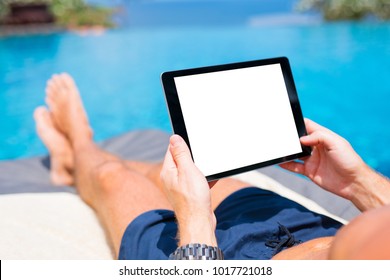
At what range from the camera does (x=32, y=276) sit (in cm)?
94

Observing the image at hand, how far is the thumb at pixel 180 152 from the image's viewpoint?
3.54 feet

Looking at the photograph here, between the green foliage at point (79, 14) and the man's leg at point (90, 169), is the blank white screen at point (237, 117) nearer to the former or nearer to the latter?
the man's leg at point (90, 169)

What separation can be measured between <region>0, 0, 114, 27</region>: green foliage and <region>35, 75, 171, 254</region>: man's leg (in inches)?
406

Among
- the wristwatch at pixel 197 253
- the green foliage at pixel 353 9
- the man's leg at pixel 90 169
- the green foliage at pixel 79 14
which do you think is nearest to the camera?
the wristwatch at pixel 197 253

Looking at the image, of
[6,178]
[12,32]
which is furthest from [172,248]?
[12,32]

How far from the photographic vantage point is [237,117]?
1.27 metres

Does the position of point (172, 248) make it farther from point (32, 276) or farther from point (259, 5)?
point (259, 5)

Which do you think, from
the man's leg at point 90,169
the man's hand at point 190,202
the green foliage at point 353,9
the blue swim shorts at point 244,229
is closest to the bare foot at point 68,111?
the man's leg at point 90,169

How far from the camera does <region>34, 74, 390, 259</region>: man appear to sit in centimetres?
105

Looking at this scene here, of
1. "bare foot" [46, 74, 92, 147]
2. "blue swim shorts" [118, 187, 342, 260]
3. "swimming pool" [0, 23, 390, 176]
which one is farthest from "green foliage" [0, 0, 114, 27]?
"blue swim shorts" [118, 187, 342, 260]

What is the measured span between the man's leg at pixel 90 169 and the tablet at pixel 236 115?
1.20ft

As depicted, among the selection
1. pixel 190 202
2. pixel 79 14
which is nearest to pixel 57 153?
pixel 190 202

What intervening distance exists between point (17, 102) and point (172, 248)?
3.99m

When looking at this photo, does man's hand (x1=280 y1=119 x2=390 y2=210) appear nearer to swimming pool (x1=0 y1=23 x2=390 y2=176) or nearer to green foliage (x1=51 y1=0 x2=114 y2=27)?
swimming pool (x1=0 y1=23 x2=390 y2=176)
